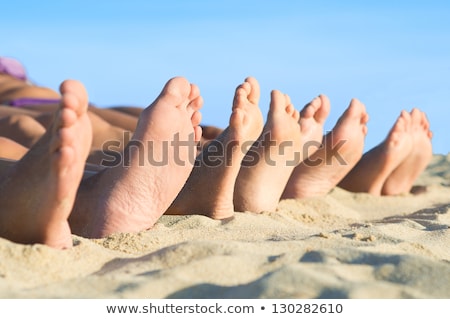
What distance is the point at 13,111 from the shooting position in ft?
13.5

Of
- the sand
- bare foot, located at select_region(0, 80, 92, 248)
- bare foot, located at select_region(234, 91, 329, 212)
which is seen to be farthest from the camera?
bare foot, located at select_region(234, 91, 329, 212)

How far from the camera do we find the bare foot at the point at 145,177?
2025 mm

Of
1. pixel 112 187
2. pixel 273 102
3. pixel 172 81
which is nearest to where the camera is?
pixel 112 187

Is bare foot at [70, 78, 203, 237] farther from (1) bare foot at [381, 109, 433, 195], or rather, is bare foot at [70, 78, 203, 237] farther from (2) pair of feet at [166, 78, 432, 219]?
(1) bare foot at [381, 109, 433, 195]

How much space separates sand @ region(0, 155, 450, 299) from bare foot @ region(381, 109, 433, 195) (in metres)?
1.79

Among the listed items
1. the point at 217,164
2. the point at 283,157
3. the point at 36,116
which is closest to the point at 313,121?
the point at 283,157

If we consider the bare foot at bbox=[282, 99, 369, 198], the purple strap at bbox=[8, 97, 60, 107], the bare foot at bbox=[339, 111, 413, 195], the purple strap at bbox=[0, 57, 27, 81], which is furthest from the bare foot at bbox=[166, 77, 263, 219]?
the purple strap at bbox=[0, 57, 27, 81]

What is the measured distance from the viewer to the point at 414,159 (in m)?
3.94

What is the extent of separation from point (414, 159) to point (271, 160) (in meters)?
1.44

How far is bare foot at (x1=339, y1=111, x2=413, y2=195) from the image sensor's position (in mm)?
3691
